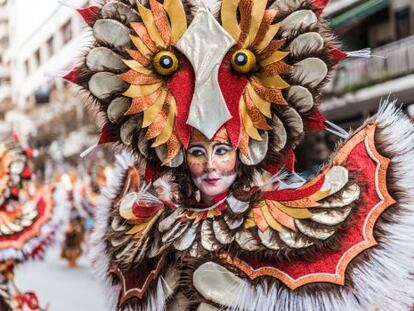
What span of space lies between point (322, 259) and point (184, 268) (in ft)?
1.40

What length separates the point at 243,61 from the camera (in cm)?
263

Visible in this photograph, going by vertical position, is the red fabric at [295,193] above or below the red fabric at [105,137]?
below

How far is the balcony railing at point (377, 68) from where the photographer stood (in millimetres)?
14039

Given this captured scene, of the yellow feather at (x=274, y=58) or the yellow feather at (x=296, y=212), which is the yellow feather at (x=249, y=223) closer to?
the yellow feather at (x=296, y=212)

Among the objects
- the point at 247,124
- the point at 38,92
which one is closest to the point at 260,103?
the point at 247,124

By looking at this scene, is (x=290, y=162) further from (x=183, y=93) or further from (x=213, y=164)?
(x=183, y=93)

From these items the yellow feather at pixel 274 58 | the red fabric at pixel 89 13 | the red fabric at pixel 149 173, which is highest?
the red fabric at pixel 89 13

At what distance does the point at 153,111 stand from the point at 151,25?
282 millimetres

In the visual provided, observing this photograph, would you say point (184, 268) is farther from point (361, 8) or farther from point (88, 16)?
point (361, 8)

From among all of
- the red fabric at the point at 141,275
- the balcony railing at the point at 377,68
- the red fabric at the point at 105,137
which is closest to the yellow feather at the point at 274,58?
the red fabric at the point at 105,137

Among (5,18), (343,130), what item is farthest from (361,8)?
(5,18)

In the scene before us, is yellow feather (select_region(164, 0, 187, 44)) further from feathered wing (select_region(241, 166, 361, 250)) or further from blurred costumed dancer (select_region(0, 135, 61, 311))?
blurred costumed dancer (select_region(0, 135, 61, 311))

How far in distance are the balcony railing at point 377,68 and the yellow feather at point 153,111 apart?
36.5 ft

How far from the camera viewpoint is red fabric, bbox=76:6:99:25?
2752mm
